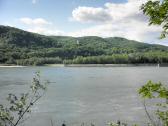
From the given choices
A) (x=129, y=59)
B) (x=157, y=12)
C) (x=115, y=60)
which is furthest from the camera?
(x=115, y=60)

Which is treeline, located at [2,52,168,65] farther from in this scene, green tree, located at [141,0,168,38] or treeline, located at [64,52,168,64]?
green tree, located at [141,0,168,38]

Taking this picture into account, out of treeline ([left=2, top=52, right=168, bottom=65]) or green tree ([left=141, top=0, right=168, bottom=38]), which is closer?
green tree ([left=141, top=0, right=168, bottom=38])

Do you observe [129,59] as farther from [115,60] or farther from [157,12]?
[157,12]

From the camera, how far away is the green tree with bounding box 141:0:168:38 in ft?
17.6

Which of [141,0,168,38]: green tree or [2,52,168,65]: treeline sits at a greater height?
[141,0,168,38]: green tree

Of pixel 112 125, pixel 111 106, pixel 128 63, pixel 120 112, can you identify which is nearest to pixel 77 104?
pixel 111 106

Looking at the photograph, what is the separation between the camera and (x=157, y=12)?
18.0 ft

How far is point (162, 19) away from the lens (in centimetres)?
Answer: 548

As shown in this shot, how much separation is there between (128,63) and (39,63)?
1863 inches

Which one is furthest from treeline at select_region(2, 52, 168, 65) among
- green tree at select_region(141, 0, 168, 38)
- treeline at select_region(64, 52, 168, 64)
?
green tree at select_region(141, 0, 168, 38)

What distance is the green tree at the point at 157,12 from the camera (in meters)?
5.36

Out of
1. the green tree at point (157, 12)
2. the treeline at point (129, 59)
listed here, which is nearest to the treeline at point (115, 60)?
the treeline at point (129, 59)

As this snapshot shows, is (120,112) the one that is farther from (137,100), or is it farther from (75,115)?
(137,100)

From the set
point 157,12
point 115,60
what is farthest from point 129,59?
point 157,12
